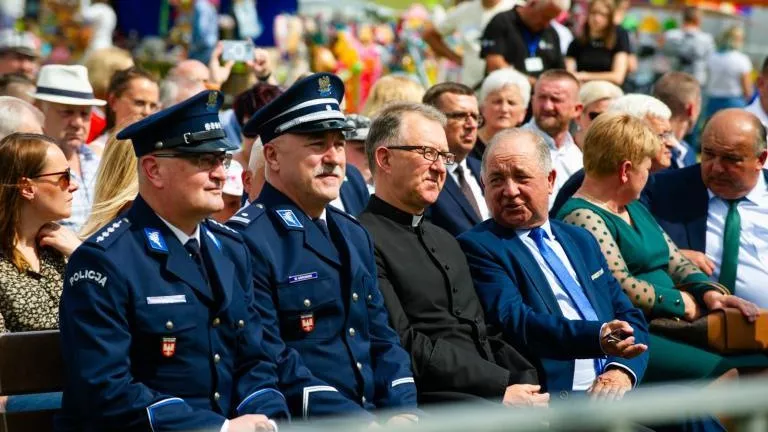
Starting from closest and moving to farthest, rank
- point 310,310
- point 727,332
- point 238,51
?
point 310,310 → point 727,332 → point 238,51

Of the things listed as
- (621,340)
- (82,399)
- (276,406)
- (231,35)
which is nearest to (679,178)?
(621,340)

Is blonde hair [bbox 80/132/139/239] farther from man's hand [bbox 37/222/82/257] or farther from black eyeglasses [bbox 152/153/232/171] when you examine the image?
black eyeglasses [bbox 152/153/232/171]

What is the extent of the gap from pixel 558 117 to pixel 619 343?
343cm

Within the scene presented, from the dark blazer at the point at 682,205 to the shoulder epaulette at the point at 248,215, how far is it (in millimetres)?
2912

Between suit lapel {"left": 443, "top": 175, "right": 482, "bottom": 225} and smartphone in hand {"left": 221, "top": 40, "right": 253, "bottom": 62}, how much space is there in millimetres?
2669

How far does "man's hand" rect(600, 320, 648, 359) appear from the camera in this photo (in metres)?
5.01

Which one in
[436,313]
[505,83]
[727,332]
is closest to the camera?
[436,313]

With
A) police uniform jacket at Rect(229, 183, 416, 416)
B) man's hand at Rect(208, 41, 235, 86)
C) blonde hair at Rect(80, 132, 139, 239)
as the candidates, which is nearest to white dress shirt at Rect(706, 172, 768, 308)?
police uniform jacket at Rect(229, 183, 416, 416)

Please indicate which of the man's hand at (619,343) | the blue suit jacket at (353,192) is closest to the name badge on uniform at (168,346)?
the man's hand at (619,343)

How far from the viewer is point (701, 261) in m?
6.66

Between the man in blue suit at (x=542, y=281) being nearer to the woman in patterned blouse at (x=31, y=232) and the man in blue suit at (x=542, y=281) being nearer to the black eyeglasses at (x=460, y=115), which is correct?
the black eyeglasses at (x=460, y=115)

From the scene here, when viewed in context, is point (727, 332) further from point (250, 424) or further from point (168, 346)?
point (168, 346)

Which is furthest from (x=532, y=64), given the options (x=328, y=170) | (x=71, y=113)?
(x=328, y=170)

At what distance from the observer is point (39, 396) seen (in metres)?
4.41
